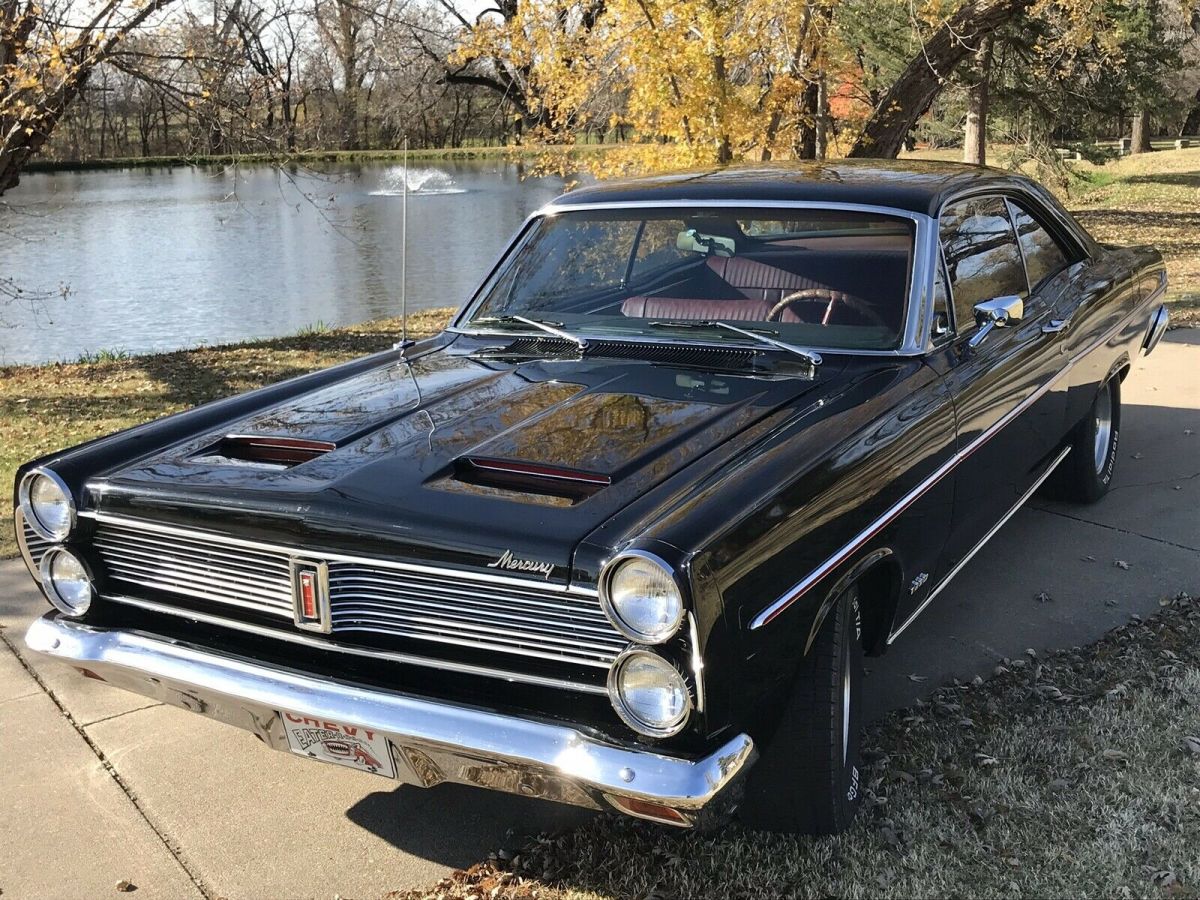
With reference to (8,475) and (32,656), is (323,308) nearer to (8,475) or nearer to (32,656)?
(8,475)

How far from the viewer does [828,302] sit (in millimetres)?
3812

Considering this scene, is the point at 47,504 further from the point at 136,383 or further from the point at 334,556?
the point at 136,383

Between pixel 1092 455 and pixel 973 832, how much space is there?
2889 mm

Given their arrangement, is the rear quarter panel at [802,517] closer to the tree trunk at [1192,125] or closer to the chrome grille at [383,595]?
the chrome grille at [383,595]

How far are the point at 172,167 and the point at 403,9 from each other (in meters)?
29.6

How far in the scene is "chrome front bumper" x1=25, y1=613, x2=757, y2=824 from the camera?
94.6 inches

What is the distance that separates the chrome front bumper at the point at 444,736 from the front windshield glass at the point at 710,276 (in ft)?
5.47

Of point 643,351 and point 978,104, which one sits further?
point 978,104

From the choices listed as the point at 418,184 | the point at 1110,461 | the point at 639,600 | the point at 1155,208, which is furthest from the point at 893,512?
the point at 418,184

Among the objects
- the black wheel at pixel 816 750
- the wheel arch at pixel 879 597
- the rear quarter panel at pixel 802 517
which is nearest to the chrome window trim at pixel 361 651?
the rear quarter panel at pixel 802 517

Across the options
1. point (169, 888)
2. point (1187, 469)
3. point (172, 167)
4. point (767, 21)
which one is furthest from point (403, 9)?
point (172, 167)

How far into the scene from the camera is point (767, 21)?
34.4ft

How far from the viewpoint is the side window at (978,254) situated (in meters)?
4.00

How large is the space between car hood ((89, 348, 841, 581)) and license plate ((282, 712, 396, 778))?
0.40m
